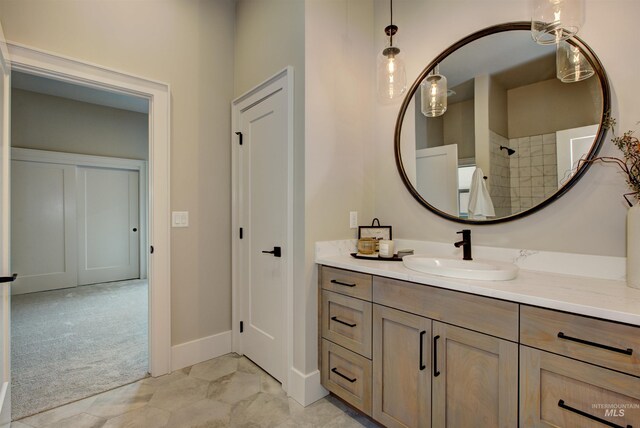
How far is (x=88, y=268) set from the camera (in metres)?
5.02

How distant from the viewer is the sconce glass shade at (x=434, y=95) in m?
1.99

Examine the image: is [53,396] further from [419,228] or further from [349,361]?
[419,228]

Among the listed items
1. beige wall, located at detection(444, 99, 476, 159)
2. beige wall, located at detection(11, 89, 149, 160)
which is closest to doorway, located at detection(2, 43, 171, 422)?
beige wall, located at detection(444, 99, 476, 159)

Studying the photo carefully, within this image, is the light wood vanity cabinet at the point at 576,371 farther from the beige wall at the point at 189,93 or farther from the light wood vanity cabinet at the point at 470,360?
the beige wall at the point at 189,93

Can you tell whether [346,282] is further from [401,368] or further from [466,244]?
[466,244]

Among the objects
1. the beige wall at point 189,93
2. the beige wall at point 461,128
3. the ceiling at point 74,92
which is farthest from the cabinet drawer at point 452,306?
the ceiling at point 74,92

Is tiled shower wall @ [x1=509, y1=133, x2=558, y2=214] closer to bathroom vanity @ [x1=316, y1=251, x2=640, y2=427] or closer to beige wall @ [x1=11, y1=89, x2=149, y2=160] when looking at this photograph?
bathroom vanity @ [x1=316, y1=251, x2=640, y2=427]

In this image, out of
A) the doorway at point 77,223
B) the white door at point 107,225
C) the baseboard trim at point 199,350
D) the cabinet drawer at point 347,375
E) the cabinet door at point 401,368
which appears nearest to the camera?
the cabinet door at point 401,368

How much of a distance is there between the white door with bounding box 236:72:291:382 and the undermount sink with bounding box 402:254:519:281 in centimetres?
89

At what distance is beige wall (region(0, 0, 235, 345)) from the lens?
2115 mm

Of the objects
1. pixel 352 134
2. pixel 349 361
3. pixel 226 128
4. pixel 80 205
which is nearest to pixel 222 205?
pixel 226 128

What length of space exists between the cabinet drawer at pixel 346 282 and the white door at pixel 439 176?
73 centimetres

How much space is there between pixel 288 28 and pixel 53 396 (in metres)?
2.95

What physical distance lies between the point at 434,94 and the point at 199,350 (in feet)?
8.72
